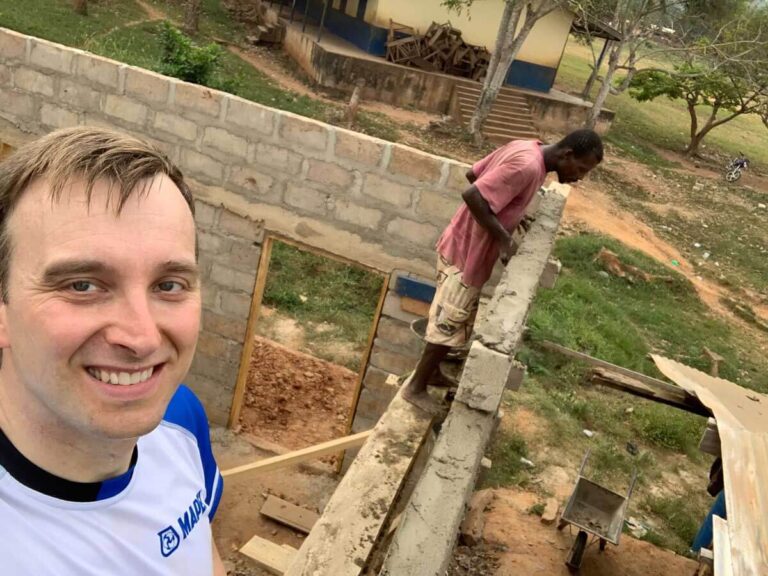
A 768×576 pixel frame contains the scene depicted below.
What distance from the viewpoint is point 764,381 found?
390 inches

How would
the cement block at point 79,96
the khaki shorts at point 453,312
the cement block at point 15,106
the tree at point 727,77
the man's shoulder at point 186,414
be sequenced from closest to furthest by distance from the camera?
the man's shoulder at point 186,414, the khaki shorts at point 453,312, the cement block at point 79,96, the cement block at point 15,106, the tree at point 727,77

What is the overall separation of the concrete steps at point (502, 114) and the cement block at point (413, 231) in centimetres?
1328

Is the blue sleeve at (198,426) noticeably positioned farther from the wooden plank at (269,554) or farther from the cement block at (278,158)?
the cement block at (278,158)

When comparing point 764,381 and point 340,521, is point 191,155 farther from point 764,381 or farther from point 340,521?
point 764,381

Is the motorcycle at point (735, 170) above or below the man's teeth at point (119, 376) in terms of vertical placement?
below

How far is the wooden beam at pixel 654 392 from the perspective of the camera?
542cm

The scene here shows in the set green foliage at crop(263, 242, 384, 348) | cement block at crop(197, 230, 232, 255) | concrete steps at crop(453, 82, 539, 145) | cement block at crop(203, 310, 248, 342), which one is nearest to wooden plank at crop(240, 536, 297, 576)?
cement block at crop(203, 310, 248, 342)

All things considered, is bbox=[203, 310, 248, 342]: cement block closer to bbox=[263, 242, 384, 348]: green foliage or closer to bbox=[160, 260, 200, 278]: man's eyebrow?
bbox=[263, 242, 384, 348]: green foliage

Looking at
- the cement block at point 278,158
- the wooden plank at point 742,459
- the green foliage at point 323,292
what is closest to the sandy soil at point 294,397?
the green foliage at point 323,292

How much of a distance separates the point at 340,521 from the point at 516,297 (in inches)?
55.9

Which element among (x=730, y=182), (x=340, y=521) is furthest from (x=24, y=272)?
(x=730, y=182)

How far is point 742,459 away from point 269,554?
333cm

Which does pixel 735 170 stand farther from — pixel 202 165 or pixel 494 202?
pixel 494 202

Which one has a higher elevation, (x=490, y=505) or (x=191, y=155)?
(x=191, y=155)
